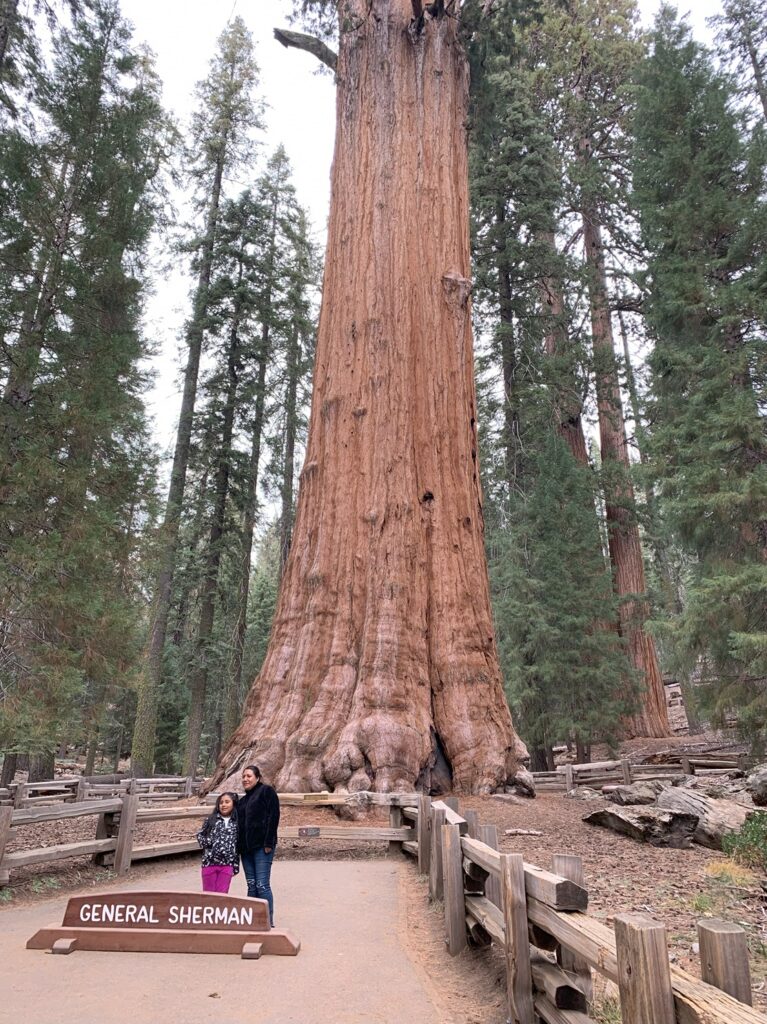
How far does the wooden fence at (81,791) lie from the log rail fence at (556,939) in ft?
15.7

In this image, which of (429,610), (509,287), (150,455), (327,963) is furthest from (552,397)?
(327,963)

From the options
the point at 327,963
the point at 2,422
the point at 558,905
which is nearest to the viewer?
the point at 558,905

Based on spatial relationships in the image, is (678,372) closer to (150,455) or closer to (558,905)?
(150,455)

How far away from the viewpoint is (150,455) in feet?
35.4

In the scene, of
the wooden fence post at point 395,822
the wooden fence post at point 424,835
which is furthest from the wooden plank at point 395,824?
the wooden fence post at point 424,835

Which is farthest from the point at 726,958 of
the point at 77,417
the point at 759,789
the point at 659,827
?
the point at 77,417

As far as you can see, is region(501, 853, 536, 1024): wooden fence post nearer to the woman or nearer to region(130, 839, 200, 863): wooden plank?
the woman

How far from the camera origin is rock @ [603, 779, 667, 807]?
32.9 feet

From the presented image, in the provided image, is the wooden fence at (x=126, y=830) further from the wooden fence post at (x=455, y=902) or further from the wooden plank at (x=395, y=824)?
the wooden fence post at (x=455, y=902)

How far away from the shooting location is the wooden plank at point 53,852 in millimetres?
6066

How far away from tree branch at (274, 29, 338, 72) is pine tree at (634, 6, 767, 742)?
23.4ft

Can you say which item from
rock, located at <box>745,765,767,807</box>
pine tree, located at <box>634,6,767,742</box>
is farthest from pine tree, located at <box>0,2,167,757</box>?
pine tree, located at <box>634,6,767,742</box>

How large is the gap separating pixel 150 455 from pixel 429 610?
5.19m

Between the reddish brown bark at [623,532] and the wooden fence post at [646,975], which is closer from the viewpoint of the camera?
the wooden fence post at [646,975]
